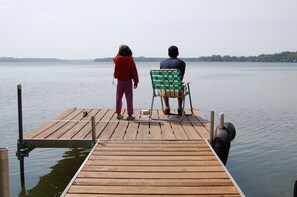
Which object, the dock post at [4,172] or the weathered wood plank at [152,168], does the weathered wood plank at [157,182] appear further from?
the dock post at [4,172]

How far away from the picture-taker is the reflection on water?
7245 mm

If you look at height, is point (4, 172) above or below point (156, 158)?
above

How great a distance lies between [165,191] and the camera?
4320mm

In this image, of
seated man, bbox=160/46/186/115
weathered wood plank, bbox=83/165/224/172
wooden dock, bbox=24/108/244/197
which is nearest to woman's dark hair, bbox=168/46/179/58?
seated man, bbox=160/46/186/115

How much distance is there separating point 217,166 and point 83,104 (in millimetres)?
15632

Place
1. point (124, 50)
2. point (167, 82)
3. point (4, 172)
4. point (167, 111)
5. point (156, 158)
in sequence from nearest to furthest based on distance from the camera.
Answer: point (4, 172)
point (156, 158)
point (124, 50)
point (167, 82)
point (167, 111)

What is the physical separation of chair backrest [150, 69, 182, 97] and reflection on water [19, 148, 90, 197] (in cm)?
274

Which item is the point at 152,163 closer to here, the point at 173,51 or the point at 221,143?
the point at 221,143

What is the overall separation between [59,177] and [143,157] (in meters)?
3.15

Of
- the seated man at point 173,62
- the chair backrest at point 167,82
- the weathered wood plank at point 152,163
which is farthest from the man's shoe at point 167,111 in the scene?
the weathered wood plank at point 152,163

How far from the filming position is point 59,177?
8039mm

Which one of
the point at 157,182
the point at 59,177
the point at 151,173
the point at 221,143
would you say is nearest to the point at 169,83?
the point at 221,143

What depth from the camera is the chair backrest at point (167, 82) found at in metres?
8.08

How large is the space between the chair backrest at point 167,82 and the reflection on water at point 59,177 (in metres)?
2.74
